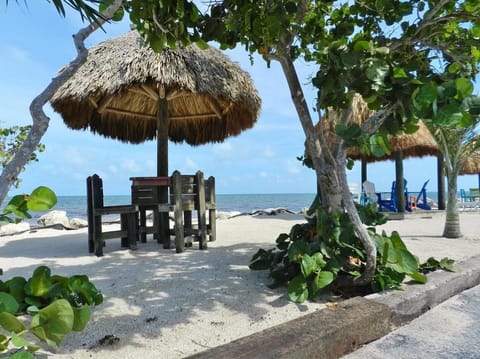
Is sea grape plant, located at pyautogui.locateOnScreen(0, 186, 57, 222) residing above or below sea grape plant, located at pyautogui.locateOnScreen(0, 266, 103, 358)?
above

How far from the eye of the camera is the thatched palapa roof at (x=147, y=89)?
4551 mm

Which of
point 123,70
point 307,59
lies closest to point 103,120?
point 123,70

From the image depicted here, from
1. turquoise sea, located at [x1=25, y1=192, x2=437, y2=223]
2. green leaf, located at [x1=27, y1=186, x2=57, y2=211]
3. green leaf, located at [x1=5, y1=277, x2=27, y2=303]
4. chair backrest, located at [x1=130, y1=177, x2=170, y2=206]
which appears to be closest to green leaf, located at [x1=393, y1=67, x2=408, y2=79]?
green leaf, located at [x1=27, y1=186, x2=57, y2=211]

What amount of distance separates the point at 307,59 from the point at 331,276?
1.97 m

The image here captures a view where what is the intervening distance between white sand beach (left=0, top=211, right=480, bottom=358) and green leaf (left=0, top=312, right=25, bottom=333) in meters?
0.47

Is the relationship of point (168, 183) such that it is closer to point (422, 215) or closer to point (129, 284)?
point (129, 284)

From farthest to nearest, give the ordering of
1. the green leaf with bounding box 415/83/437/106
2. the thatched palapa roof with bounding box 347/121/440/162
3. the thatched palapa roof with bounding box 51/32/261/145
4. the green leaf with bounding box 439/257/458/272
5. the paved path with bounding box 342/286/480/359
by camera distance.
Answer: the thatched palapa roof with bounding box 347/121/440/162 → the thatched palapa roof with bounding box 51/32/261/145 → the green leaf with bounding box 439/257/458/272 → the green leaf with bounding box 415/83/437/106 → the paved path with bounding box 342/286/480/359

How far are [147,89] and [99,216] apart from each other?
6.39ft

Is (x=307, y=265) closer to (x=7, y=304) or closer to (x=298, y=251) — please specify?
(x=298, y=251)

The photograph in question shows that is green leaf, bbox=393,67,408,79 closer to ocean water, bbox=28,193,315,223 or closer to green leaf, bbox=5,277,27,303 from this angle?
green leaf, bbox=5,277,27,303

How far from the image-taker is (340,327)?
1.60 m

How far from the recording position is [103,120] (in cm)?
660

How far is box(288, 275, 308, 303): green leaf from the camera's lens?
2203 mm

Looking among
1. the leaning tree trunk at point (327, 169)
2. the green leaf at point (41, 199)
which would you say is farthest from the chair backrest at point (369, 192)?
the green leaf at point (41, 199)
